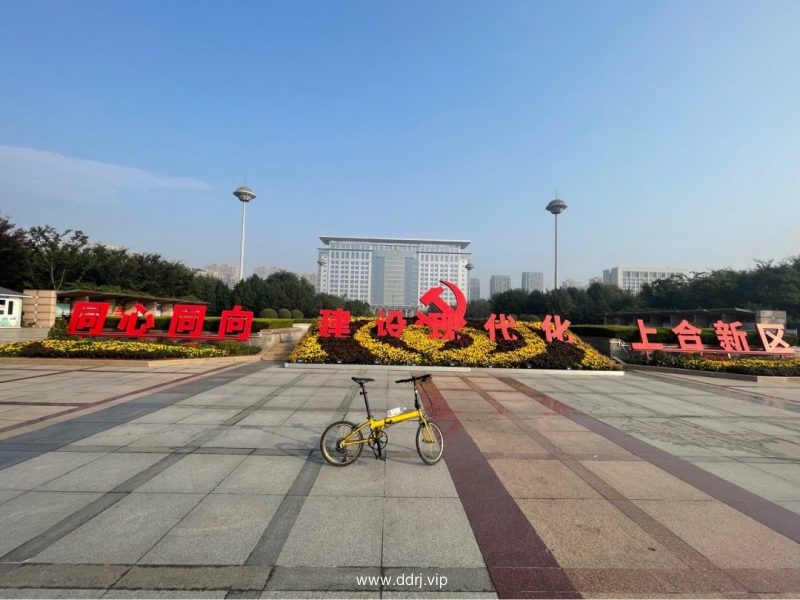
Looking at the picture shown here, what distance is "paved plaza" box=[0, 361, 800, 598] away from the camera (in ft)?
8.67

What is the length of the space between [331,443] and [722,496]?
13.3ft

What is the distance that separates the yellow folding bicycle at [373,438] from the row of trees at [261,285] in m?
37.9

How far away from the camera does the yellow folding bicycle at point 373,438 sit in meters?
4.45

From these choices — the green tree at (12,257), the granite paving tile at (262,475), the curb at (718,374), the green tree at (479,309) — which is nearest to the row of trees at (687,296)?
the green tree at (479,309)

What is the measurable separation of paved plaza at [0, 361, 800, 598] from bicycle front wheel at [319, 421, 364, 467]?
0.13 metres

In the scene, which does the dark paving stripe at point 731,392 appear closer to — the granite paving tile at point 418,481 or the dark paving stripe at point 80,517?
the granite paving tile at point 418,481

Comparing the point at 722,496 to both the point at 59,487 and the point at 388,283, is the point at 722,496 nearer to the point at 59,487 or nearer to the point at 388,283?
the point at 59,487

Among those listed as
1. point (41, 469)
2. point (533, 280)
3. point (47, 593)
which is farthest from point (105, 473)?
point (533, 280)

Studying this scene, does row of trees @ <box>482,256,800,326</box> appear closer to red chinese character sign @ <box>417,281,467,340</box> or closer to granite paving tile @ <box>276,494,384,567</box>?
red chinese character sign @ <box>417,281,467,340</box>

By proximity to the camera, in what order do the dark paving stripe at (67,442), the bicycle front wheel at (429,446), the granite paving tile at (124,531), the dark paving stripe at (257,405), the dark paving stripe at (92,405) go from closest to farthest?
the granite paving tile at (124,531)
the dark paving stripe at (67,442)
the bicycle front wheel at (429,446)
the dark paving stripe at (92,405)
the dark paving stripe at (257,405)

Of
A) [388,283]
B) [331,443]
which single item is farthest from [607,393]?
[388,283]

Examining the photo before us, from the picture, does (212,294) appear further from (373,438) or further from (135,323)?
(373,438)

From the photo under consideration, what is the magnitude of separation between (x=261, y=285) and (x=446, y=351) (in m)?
37.3

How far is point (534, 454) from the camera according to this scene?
5227 millimetres
